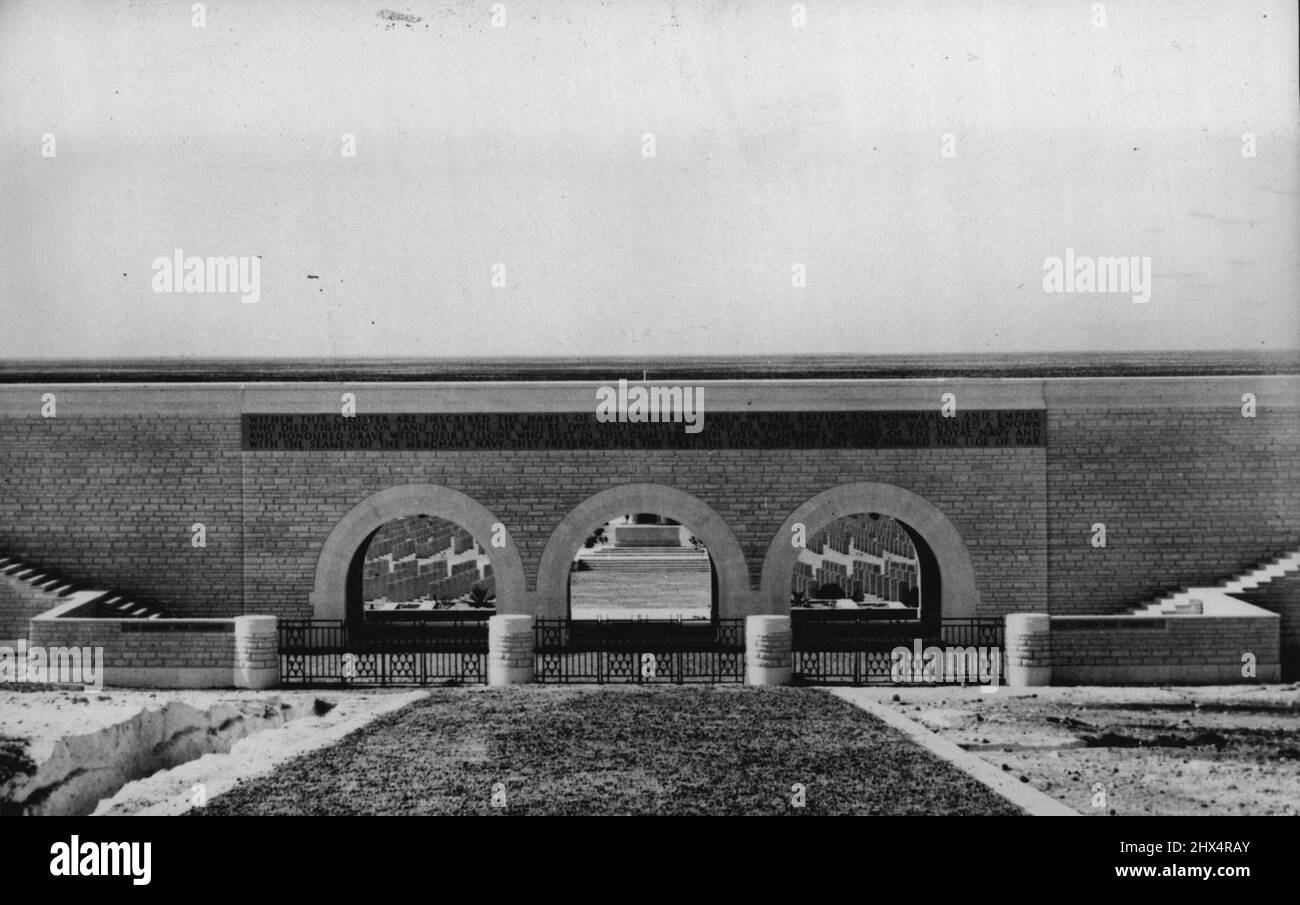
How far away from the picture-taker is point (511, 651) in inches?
543

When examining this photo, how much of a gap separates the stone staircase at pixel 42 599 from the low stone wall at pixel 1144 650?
11.6 meters

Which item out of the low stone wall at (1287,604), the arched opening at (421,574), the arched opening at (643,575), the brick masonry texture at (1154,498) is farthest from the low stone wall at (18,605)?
the low stone wall at (1287,604)

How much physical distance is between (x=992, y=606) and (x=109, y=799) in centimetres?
1110

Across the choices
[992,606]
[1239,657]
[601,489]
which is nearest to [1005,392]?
[992,606]

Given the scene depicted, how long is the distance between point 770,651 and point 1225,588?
21.1 feet

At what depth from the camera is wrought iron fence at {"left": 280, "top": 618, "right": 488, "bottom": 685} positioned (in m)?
14.1

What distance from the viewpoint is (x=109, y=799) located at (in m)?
10.3

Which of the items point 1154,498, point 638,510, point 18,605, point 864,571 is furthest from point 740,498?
point 864,571

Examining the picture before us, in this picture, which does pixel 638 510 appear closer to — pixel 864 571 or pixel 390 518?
pixel 390 518

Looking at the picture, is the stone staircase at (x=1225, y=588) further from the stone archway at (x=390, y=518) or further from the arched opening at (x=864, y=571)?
the stone archway at (x=390, y=518)

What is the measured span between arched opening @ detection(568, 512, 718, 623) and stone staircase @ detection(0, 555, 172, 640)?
6.11m

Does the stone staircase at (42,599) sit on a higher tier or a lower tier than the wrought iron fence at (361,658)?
higher

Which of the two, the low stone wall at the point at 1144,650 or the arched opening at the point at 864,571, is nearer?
the low stone wall at the point at 1144,650

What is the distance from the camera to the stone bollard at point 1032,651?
1355cm
